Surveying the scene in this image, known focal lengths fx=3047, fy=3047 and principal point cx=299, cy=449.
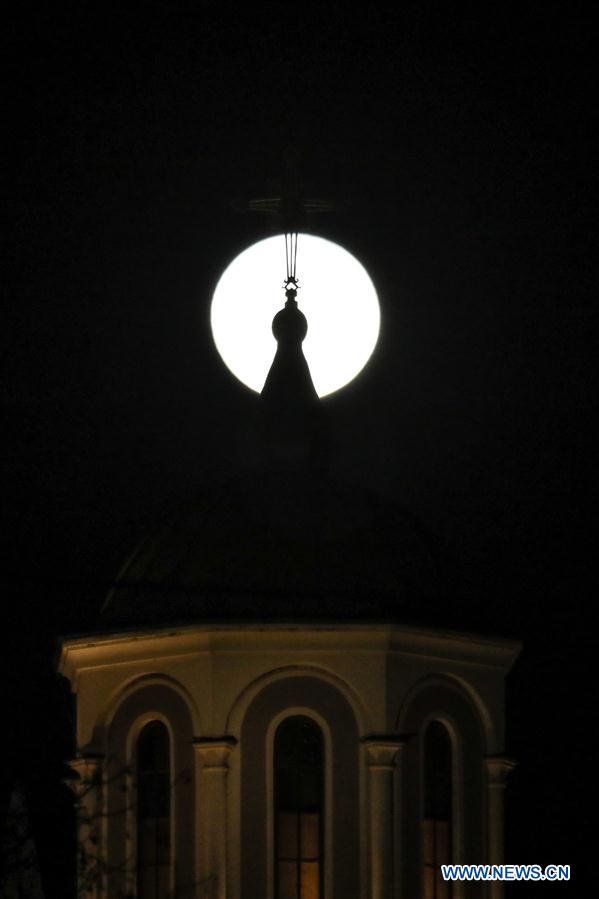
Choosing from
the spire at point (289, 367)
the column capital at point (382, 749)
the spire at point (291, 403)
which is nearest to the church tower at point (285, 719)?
the column capital at point (382, 749)

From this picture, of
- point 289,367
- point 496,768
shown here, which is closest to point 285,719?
point 496,768

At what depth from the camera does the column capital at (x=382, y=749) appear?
3688 centimetres

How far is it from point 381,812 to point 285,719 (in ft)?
5.38

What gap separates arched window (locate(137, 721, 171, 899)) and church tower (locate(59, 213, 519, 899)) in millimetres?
27

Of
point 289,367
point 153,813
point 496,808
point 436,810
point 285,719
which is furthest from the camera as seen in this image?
point 289,367

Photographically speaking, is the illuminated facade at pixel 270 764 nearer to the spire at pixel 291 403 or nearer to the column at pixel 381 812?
the column at pixel 381 812

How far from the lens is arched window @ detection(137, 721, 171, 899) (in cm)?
3730

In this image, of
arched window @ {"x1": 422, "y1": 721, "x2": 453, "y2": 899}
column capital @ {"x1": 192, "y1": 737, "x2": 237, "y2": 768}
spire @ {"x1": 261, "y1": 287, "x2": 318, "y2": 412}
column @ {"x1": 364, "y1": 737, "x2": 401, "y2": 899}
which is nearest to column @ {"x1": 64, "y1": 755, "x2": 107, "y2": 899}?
column capital @ {"x1": 192, "y1": 737, "x2": 237, "y2": 768}

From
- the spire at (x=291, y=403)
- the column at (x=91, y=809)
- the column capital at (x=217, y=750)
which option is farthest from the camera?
the spire at (x=291, y=403)

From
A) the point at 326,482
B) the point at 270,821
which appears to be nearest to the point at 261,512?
the point at 326,482

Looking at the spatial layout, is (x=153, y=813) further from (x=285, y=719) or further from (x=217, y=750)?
(x=285, y=719)

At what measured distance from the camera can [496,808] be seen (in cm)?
3866

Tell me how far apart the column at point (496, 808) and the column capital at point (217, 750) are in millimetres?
3701

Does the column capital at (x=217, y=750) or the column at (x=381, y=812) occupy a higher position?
the column capital at (x=217, y=750)
